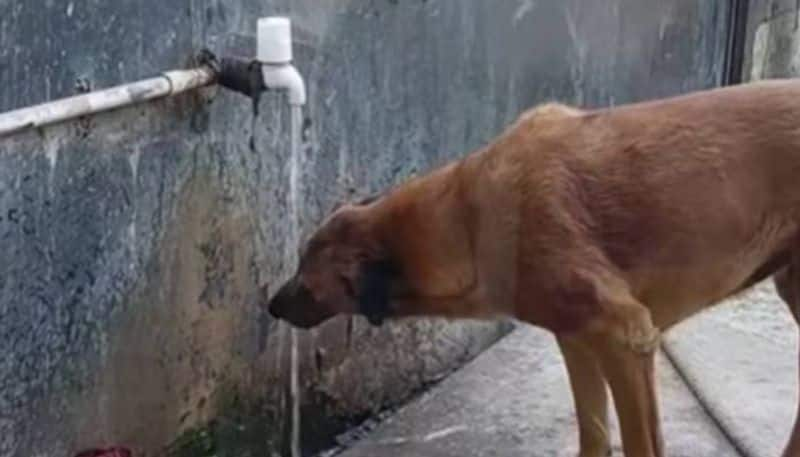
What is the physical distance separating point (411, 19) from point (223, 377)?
4.23ft

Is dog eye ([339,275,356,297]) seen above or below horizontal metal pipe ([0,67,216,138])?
below

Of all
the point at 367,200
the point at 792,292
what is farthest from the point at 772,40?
the point at 367,200

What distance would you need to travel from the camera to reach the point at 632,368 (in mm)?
4152

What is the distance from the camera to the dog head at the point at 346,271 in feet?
13.8

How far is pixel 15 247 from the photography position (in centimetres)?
374

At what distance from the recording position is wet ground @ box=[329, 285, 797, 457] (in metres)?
4.93

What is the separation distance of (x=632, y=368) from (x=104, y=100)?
57.4 inches

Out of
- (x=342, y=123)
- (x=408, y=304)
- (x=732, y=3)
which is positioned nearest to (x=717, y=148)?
(x=408, y=304)

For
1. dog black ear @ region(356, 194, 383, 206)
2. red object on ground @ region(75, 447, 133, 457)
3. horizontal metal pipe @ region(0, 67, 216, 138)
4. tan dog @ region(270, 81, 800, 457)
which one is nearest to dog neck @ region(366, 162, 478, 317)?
tan dog @ region(270, 81, 800, 457)

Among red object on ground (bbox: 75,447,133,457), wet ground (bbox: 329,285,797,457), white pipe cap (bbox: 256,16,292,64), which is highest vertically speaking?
white pipe cap (bbox: 256,16,292,64)

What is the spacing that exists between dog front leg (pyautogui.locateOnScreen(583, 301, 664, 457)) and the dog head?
0.55 metres

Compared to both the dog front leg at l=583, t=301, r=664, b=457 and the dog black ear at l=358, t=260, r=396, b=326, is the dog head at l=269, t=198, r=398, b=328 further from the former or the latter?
the dog front leg at l=583, t=301, r=664, b=457

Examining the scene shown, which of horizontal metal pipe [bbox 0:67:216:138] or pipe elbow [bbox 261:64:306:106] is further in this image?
pipe elbow [bbox 261:64:306:106]

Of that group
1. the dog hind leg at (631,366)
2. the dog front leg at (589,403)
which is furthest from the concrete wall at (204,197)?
the dog hind leg at (631,366)
